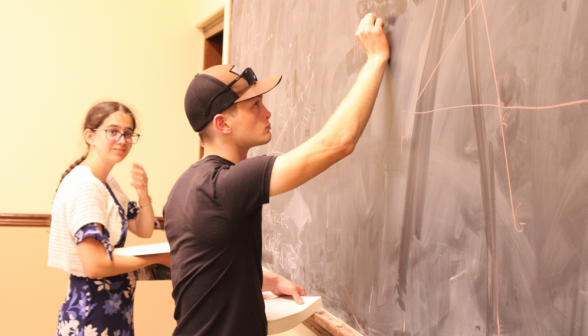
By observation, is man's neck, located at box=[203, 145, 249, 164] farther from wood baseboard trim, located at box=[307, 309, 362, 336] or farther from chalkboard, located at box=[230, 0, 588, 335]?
wood baseboard trim, located at box=[307, 309, 362, 336]

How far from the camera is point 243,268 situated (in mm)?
1100

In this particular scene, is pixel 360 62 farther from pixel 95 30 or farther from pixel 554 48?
pixel 95 30

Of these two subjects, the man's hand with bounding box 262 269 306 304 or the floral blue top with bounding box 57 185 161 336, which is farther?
the floral blue top with bounding box 57 185 161 336

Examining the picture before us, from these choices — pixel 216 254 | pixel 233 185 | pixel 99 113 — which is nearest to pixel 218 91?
pixel 233 185

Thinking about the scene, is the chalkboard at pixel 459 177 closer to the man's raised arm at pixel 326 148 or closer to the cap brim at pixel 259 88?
the man's raised arm at pixel 326 148

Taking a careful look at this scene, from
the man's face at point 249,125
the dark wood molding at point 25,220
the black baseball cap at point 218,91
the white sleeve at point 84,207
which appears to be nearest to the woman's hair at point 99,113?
the white sleeve at point 84,207

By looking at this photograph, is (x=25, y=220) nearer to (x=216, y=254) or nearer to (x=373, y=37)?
(x=216, y=254)

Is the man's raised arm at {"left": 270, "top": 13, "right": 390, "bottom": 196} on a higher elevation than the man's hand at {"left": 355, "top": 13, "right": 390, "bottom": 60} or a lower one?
lower

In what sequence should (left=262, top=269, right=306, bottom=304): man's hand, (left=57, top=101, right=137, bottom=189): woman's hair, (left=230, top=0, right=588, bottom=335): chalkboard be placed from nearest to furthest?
(left=230, top=0, right=588, bottom=335): chalkboard → (left=262, top=269, right=306, bottom=304): man's hand → (left=57, top=101, right=137, bottom=189): woman's hair

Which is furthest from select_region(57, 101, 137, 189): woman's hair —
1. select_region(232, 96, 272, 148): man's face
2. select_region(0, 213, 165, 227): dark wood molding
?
select_region(0, 213, 165, 227): dark wood molding

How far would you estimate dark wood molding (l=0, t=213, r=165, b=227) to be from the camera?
3035 millimetres

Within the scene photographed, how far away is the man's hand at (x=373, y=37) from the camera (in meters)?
1.18

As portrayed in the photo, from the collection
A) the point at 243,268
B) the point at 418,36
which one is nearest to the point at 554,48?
the point at 418,36

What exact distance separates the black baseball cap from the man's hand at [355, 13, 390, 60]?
0.26m
